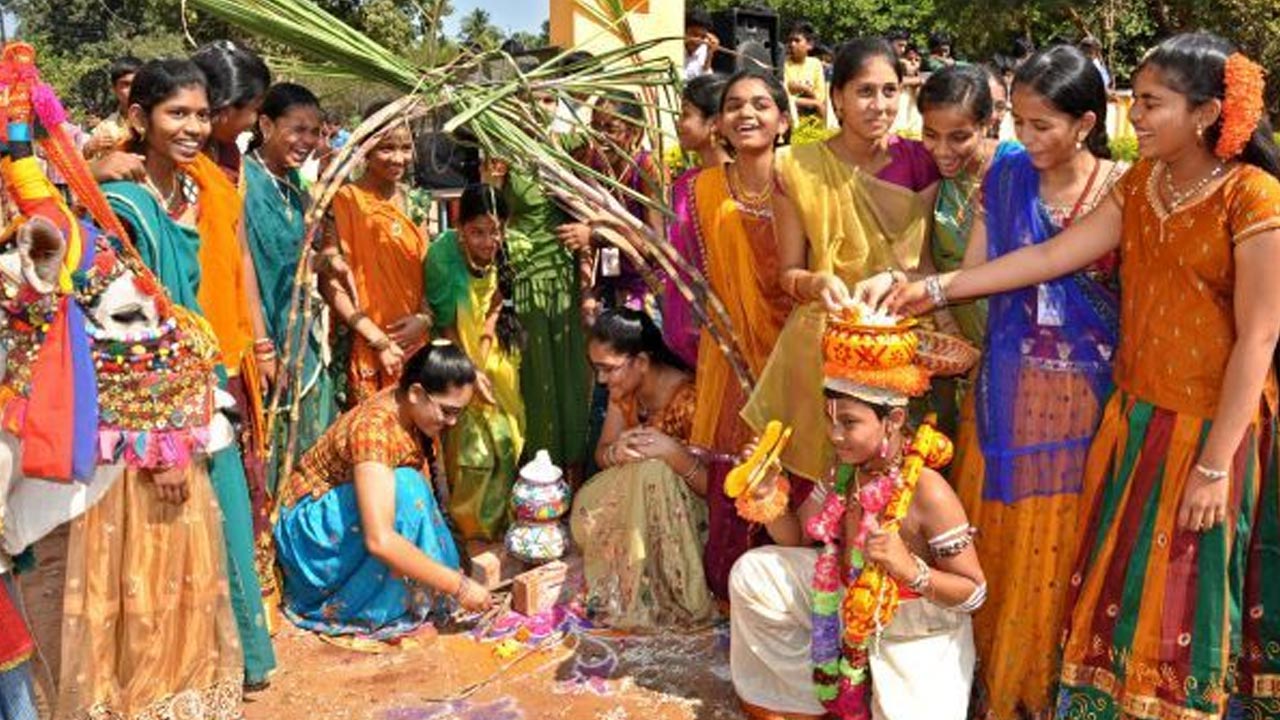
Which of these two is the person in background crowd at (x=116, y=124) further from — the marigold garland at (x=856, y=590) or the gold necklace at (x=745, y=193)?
the marigold garland at (x=856, y=590)

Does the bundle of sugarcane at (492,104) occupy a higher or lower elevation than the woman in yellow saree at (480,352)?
higher

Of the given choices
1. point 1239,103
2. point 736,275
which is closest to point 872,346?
point 1239,103

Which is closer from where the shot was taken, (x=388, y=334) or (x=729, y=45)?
(x=388, y=334)

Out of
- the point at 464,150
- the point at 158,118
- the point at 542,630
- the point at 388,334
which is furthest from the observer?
the point at 464,150

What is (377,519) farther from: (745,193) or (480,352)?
(745,193)

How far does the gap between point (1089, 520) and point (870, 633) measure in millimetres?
640

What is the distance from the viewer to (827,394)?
2955 mm

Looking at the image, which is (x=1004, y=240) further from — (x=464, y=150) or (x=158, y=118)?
(x=464, y=150)

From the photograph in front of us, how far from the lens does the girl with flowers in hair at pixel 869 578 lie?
2895mm

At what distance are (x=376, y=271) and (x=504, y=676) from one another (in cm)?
170

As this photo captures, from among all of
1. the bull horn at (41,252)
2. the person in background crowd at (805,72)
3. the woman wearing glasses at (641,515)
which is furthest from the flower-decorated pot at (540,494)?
the person in background crowd at (805,72)

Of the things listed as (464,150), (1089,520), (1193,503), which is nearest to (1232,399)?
(1193,503)

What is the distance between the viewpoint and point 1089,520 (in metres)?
3.05

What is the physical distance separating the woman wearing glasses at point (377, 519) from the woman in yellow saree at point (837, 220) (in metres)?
1.05
